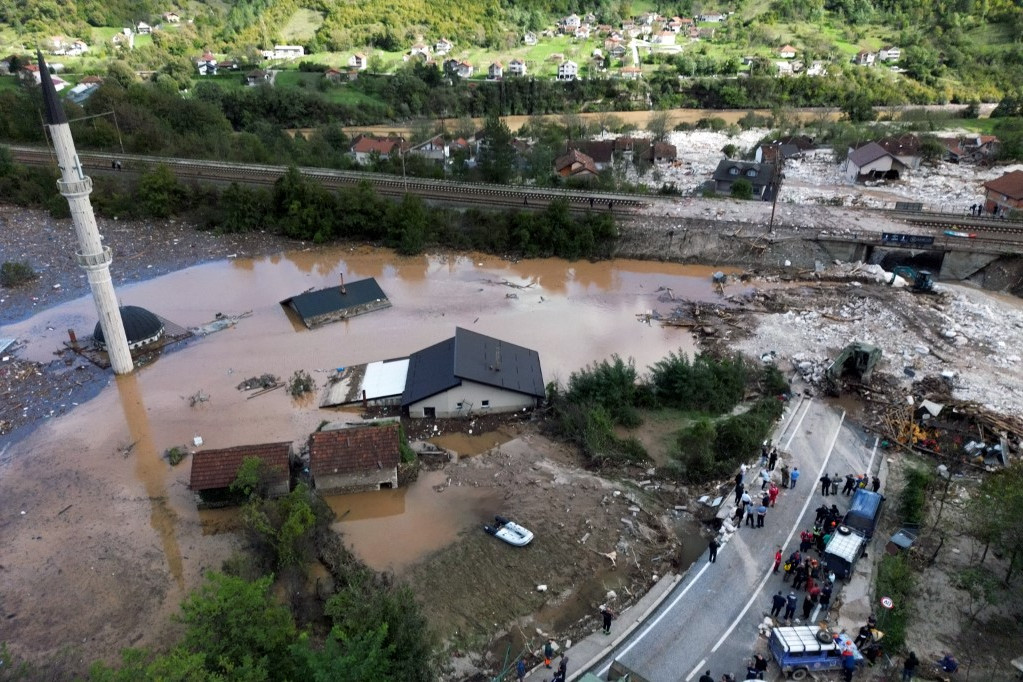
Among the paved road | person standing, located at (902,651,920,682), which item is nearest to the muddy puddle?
the paved road

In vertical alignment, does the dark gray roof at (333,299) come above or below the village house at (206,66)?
below

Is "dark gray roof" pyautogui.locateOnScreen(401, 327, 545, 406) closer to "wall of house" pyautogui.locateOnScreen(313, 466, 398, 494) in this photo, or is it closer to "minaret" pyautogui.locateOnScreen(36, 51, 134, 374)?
"wall of house" pyautogui.locateOnScreen(313, 466, 398, 494)

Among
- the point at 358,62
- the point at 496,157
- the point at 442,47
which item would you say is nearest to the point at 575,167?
the point at 496,157

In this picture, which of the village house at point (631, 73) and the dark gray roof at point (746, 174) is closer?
the dark gray roof at point (746, 174)

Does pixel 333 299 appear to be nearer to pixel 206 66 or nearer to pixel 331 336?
pixel 331 336

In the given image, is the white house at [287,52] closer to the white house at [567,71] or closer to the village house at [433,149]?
the white house at [567,71]

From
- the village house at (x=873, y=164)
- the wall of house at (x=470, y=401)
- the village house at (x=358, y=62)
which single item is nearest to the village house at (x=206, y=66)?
the village house at (x=358, y=62)
